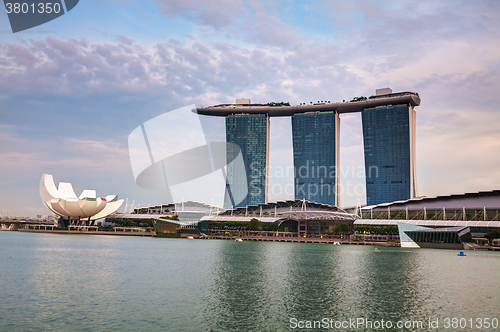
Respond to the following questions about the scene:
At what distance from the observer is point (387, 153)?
7844 inches

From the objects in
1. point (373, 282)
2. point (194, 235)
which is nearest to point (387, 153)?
point (194, 235)

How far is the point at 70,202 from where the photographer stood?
166m

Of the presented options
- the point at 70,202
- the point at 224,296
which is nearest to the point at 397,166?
the point at 70,202

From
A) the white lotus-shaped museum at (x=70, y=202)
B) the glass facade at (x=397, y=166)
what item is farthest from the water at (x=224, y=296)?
the glass facade at (x=397, y=166)

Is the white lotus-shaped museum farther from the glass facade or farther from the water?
the water

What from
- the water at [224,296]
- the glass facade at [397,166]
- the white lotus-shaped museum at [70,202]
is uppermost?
the glass facade at [397,166]

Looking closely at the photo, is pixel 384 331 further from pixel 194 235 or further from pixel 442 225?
pixel 194 235

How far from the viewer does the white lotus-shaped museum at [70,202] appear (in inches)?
6565

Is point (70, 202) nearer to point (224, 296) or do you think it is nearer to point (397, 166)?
point (397, 166)

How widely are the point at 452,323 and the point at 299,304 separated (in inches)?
371

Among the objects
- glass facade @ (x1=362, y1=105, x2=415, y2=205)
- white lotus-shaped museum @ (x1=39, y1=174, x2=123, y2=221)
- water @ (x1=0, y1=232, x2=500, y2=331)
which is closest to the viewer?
water @ (x1=0, y1=232, x2=500, y2=331)

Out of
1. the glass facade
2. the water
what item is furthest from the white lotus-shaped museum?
the water

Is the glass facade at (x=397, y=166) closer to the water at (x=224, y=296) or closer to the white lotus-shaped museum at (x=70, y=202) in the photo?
the white lotus-shaped museum at (x=70, y=202)

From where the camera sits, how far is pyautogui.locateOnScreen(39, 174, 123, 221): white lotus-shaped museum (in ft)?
547
